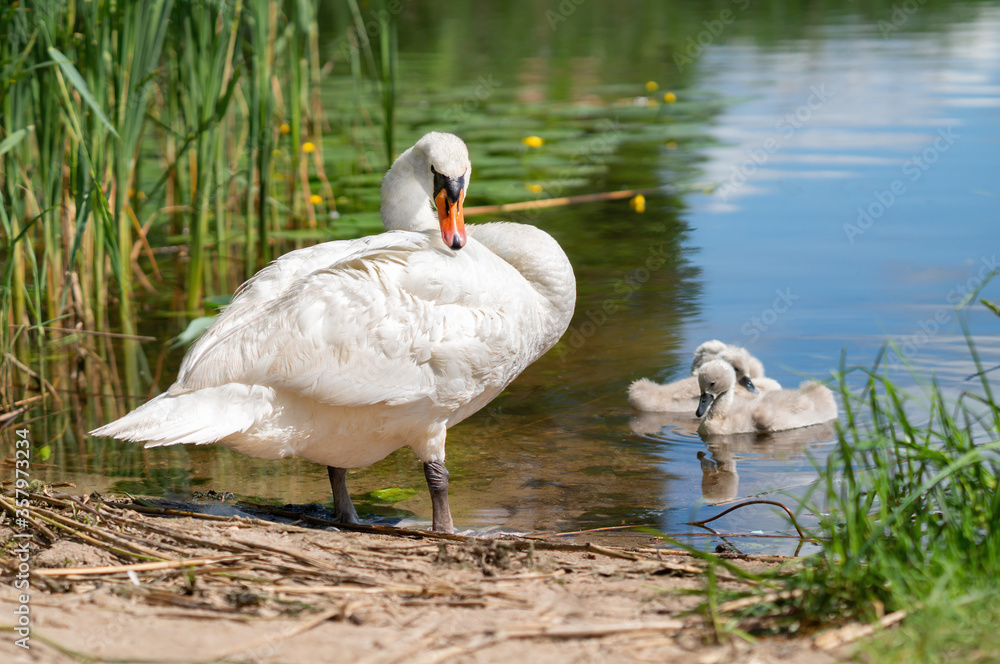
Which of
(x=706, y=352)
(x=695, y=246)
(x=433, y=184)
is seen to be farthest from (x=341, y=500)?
(x=695, y=246)

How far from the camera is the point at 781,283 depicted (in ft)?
26.7

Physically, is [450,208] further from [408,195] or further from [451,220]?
[408,195]

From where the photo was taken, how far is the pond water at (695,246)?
17.5 ft

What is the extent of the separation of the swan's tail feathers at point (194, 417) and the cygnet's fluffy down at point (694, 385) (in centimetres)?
263

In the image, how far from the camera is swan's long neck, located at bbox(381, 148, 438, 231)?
466cm

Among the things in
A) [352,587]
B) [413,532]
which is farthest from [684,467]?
[352,587]

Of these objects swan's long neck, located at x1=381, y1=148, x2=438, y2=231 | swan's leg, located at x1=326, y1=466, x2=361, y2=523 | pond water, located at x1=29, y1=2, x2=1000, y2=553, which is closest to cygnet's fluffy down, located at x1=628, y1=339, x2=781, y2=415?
pond water, located at x1=29, y1=2, x2=1000, y2=553

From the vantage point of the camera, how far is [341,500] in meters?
4.68

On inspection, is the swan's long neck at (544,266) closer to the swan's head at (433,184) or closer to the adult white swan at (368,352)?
the adult white swan at (368,352)

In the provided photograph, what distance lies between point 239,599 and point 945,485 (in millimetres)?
2161

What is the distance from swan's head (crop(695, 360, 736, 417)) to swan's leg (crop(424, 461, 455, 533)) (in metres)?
2.04

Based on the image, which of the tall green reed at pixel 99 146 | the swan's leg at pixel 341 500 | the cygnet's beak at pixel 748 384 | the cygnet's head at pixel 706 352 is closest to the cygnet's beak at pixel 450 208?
the swan's leg at pixel 341 500

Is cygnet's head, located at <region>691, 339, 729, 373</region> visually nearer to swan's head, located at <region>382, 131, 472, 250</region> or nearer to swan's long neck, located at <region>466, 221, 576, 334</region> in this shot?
swan's long neck, located at <region>466, 221, 576, 334</region>

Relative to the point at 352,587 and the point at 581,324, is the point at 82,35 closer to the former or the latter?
the point at 581,324
